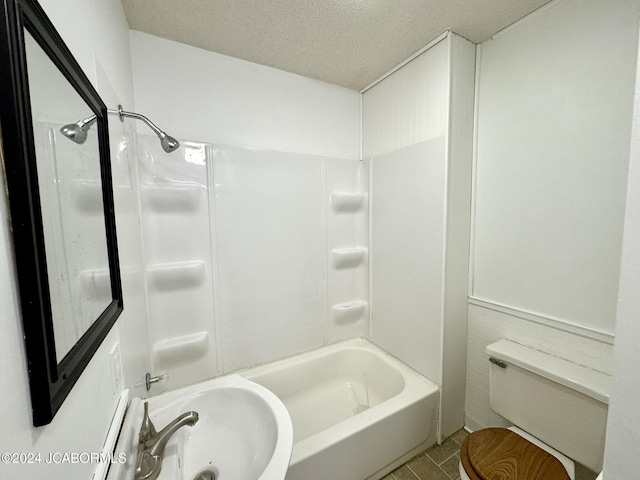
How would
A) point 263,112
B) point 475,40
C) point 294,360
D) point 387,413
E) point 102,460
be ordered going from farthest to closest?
point 294,360 → point 263,112 → point 475,40 → point 387,413 → point 102,460

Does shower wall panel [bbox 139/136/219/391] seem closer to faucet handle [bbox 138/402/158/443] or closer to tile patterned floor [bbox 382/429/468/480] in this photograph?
faucet handle [bbox 138/402/158/443]

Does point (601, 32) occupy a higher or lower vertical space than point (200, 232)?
higher

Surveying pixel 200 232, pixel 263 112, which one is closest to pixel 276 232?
pixel 200 232

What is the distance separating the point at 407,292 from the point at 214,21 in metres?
1.97

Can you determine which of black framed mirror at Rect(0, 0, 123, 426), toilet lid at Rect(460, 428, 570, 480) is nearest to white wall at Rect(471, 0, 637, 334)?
toilet lid at Rect(460, 428, 570, 480)

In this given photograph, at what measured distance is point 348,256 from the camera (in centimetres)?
208

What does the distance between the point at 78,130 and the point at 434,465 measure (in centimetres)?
224

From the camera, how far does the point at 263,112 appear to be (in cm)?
175

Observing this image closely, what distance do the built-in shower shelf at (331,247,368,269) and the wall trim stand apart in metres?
0.84

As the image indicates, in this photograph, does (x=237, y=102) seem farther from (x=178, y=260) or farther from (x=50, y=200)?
(x=50, y=200)

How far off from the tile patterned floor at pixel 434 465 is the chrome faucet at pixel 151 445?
126 centimetres

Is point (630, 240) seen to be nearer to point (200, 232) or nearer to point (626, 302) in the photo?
point (626, 302)

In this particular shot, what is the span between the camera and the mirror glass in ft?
1.51

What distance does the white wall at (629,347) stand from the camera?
51cm
